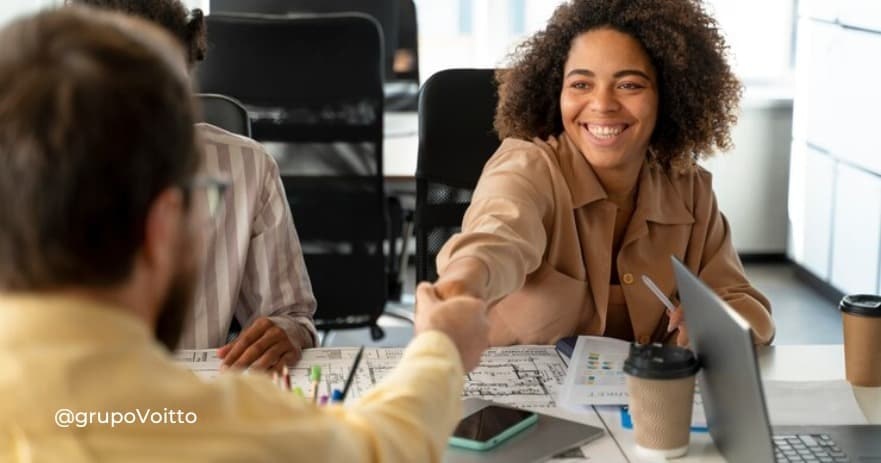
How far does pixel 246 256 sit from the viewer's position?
6.36ft

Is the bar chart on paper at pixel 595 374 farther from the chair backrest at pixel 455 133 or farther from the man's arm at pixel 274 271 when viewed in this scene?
the chair backrest at pixel 455 133

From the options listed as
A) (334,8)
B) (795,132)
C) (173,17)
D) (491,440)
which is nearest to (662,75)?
(173,17)

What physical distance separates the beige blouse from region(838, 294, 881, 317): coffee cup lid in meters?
0.23

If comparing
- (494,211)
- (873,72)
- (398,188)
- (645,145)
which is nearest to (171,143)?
(494,211)

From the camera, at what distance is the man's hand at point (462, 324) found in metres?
1.26

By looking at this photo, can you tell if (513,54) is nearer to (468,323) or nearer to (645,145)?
(645,145)

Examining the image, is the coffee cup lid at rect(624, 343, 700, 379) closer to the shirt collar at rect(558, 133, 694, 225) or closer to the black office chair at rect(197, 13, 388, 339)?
the shirt collar at rect(558, 133, 694, 225)

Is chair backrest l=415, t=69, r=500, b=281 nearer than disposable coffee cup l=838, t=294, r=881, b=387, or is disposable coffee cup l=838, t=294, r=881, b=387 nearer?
disposable coffee cup l=838, t=294, r=881, b=387

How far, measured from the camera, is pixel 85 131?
27.8 inches

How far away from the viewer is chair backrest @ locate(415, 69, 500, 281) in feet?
7.75

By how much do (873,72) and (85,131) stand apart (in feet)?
12.2

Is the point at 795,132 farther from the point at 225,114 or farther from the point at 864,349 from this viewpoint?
the point at 864,349

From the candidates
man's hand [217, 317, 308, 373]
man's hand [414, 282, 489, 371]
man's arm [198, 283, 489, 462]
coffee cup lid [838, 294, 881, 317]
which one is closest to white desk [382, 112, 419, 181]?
man's hand [217, 317, 308, 373]

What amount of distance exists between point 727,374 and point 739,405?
0.12 feet
